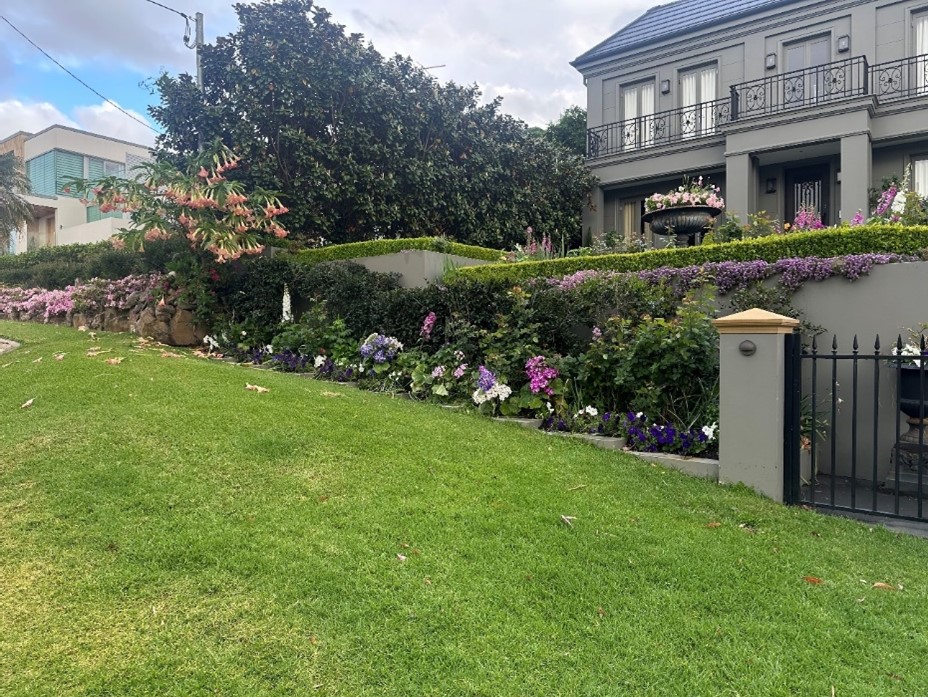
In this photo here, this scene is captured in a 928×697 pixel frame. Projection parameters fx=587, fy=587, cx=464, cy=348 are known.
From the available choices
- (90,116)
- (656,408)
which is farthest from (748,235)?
(90,116)

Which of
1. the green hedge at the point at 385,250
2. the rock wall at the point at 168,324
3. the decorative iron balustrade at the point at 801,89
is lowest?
the rock wall at the point at 168,324

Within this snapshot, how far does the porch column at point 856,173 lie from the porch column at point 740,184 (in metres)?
1.73

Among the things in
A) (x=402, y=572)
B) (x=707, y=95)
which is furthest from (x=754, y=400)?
(x=707, y=95)

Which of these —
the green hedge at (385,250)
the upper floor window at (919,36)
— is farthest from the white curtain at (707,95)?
the green hedge at (385,250)

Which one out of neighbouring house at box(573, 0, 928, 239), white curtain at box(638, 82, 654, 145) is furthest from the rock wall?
white curtain at box(638, 82, 654, 145)

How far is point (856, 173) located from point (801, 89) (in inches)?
111

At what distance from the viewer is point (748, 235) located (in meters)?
7.08

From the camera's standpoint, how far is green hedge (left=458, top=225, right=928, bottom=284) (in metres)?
5.32

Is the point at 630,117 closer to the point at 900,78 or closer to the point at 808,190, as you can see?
the point at 808,190

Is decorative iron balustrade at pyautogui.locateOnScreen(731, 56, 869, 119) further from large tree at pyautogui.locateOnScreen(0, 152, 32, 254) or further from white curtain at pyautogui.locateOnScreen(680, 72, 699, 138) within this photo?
large tree at pyautogui.locateOnScreen(0, 152, 32, 254)

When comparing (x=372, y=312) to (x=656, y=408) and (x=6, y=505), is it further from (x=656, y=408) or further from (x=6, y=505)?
(x=6, y=505)

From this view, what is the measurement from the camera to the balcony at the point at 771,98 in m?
11.9

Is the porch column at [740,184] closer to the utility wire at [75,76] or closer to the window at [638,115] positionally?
the window at [638,115]

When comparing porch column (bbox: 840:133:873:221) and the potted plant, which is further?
porch column (bbox: 840:133:873:221)
